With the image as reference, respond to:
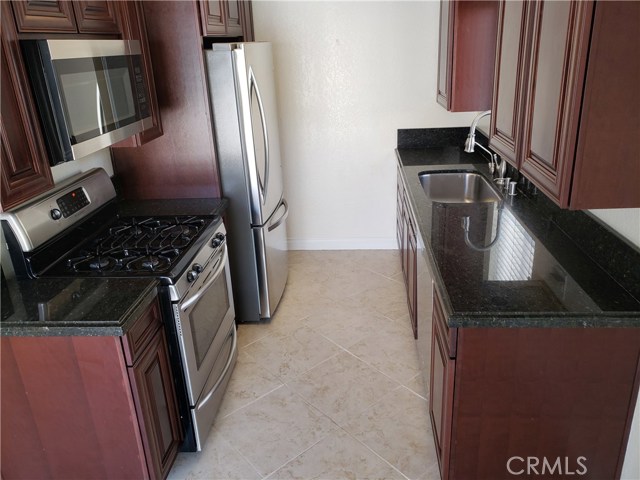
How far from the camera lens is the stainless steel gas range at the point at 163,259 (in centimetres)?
195

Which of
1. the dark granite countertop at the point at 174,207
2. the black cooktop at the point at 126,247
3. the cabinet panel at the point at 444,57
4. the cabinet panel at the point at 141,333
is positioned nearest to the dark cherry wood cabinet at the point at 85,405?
the cabinet panel at the point at 141,333

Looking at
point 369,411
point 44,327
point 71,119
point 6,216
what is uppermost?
point 71,119

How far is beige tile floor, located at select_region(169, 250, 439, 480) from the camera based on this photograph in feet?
7.03

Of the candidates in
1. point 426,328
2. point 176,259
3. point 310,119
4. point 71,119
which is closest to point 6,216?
point 71,119

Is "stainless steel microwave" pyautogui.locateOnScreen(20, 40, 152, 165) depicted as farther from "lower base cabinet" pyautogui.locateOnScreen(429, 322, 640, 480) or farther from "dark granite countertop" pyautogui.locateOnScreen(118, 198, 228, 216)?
"lower base cabinet" pyautogui.locateOnScreen(429, 322, 640, 480)

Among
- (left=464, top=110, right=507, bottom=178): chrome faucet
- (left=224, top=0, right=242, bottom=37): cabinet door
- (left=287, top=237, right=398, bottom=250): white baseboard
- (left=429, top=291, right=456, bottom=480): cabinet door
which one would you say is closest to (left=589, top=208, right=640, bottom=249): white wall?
(left=429, top=291, right=456, bottom=480): cabinet door

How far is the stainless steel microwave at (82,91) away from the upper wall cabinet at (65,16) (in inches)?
2.6

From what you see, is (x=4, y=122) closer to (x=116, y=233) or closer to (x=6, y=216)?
(x=6, y=216)

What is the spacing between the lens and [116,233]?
7.89 feet

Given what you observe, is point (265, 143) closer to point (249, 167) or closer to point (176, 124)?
point (249, 167)

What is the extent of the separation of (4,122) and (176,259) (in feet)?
2.55

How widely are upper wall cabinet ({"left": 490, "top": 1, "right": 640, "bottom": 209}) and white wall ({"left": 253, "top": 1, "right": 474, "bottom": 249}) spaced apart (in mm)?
2292

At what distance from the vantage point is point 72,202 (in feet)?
7.30

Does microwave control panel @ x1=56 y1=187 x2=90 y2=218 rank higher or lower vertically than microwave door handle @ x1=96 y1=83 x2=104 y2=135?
lower
